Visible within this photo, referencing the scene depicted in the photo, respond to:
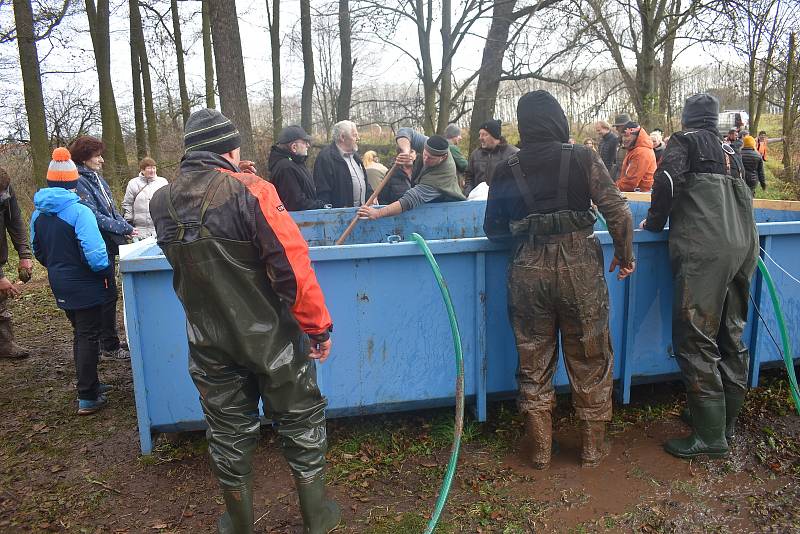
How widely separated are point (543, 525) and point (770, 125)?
27252mm

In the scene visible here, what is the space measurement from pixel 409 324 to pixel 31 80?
34.1ft

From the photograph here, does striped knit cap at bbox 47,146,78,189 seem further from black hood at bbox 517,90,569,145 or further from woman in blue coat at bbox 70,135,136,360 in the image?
black hood at bbox 517,90,569,145

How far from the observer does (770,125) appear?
2473cm

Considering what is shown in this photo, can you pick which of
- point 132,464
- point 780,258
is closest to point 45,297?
point 132,464

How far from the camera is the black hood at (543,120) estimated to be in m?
3.06

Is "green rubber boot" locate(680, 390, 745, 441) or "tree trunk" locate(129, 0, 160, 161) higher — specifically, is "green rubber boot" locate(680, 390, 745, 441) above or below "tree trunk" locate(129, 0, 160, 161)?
below

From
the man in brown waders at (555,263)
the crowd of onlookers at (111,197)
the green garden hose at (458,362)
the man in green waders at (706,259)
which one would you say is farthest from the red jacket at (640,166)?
the green garden hose at (458,362)

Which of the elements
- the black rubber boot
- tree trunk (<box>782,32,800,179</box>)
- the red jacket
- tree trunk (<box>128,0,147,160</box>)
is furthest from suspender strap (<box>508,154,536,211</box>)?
tree trunk (<box>782,32,800,179</box>)

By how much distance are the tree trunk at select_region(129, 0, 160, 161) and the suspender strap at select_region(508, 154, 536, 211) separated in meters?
14.3

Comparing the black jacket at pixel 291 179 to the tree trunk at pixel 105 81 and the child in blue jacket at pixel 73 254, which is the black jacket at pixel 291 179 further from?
the tree trunk at pixel 105 81

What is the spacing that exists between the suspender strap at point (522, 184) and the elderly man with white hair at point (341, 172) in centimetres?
284

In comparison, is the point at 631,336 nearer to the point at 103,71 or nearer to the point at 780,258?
the point at 780,258

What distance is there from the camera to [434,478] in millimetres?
3287

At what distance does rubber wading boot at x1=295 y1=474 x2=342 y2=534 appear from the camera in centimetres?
270
